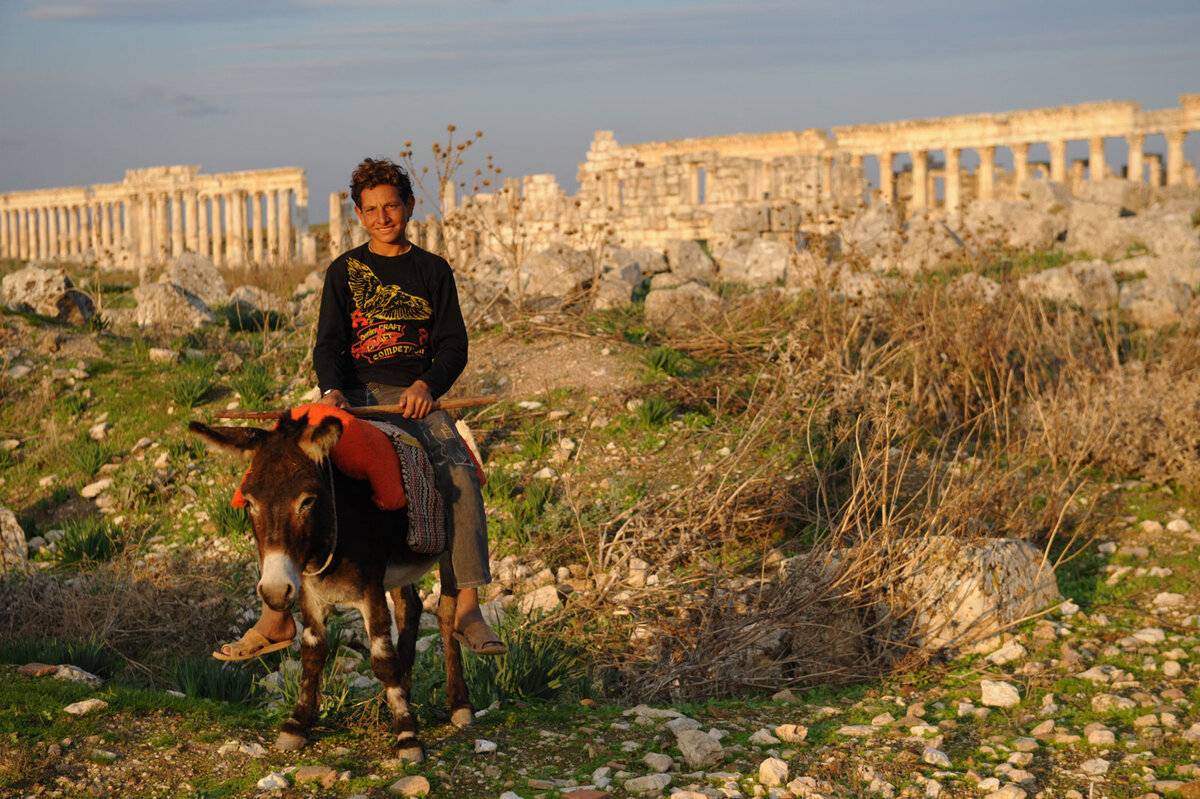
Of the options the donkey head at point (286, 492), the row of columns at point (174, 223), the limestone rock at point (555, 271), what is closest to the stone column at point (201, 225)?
the row of columns at point (174, 223)

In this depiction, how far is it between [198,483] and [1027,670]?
5.73 meters

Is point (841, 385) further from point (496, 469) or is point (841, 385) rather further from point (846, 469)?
point (496, 469)

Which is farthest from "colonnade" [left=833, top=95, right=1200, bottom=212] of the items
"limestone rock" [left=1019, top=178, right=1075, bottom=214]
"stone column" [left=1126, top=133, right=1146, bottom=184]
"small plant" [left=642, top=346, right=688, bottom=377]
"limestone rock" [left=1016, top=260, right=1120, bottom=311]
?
"small plant" [left=642, top=346, right=688, bottom=377]

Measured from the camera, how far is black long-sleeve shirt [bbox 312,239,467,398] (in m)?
4.54

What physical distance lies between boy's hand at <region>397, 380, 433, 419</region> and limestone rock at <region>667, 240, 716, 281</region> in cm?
1404

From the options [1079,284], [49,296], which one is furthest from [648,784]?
[1079,284]

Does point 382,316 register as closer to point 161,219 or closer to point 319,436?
point 319,436

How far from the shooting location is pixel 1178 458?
8.52 metres

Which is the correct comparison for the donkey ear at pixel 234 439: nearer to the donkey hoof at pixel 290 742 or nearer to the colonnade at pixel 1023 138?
the donkey hoof at pixel 290 742

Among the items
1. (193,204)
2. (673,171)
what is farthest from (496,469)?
(193,204)

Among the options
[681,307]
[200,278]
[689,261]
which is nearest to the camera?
[681,307]

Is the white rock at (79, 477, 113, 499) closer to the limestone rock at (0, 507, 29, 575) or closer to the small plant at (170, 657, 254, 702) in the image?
the limestone rock at (0, 507, 29, 575)

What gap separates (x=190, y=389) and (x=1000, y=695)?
688 cm

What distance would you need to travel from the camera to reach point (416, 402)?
423cm
